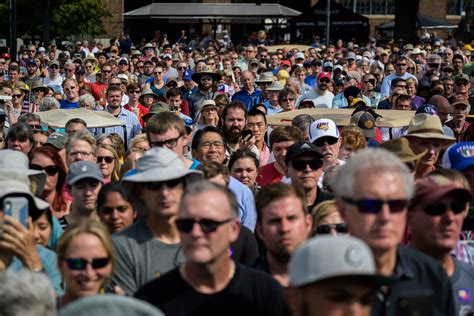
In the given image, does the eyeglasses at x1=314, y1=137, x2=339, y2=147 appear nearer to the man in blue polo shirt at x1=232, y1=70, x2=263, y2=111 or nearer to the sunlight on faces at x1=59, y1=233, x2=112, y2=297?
the sunlight on faces at x1=59, y1=233, x2=112, y2=297

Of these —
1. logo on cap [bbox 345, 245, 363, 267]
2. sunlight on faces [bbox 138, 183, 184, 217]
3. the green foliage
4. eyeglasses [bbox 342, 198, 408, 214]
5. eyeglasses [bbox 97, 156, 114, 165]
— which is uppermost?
the green foliage

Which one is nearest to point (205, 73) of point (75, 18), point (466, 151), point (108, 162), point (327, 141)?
point (327, 141)

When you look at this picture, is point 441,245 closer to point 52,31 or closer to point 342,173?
point 342,173

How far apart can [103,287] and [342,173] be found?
140cm

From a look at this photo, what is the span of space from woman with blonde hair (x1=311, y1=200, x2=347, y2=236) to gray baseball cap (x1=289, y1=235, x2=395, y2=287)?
239 centimetres

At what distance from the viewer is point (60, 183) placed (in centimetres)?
902

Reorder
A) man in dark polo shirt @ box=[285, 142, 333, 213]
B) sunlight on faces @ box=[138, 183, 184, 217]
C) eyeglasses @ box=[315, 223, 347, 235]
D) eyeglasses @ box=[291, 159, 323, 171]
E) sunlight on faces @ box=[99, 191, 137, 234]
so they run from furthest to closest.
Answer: eyeglasses @ box=[291, 159, 323, 171] → man in dark polo shirt @ box=[285, 142, 333, 213] → sunlight on faces @ box=[99, 191, 137, 234] → eyeglasses @ box=[315, 223, 347, 235] → sunlight on faces @ box=[138, 183, 184, 217]

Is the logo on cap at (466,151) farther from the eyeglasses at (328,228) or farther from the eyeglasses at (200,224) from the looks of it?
the eyeglasses at (200,224)

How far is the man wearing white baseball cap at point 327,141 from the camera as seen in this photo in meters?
10.1

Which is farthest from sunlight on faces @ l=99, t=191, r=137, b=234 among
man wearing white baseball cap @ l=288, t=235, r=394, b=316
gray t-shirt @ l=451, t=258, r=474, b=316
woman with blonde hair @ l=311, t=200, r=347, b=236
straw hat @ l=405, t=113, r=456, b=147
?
man wearing white baseball cap @ l=288, t=235, r=394, b=316

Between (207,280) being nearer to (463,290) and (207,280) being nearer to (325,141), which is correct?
(463,290)

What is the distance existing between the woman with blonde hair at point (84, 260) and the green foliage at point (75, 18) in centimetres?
3947

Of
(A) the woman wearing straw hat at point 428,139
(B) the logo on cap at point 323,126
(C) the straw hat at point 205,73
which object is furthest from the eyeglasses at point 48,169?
(C) the straw hat at point 205,73

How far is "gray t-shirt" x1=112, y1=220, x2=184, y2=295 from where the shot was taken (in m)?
6.22
